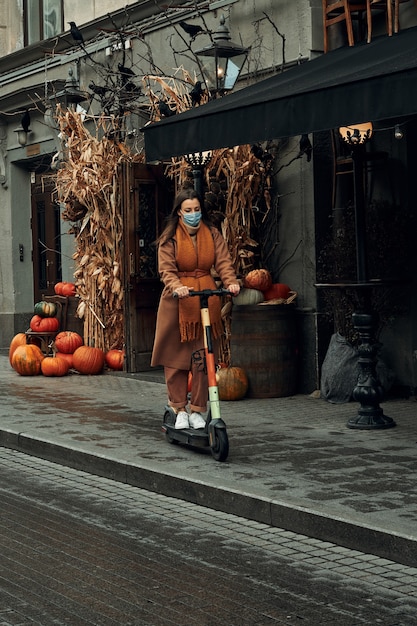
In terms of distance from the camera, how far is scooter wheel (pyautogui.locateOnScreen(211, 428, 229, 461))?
8633 millimetres

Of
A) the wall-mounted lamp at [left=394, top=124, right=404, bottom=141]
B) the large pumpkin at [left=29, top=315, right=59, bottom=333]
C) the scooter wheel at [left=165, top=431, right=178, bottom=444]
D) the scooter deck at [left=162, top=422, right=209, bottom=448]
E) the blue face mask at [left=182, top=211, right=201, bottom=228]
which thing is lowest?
the scooter wheel at [left=165, top=431, right=178, bottom=444]

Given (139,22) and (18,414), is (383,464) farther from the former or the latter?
(139,22)

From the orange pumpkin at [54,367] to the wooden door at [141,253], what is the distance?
1.05m

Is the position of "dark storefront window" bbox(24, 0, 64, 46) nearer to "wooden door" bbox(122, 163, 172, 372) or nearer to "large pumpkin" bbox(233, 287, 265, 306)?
"wooden door" bbox(122, 163, 172, 372)

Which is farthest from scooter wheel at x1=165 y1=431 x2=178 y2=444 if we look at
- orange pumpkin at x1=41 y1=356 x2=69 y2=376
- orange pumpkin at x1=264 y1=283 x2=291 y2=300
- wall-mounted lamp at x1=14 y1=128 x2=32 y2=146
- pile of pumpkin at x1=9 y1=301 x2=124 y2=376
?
wall-mounted lamp at x1=14 y1=128 x2=32 y2=146

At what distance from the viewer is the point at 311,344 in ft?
41.0

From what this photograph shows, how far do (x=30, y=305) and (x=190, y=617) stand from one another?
1498 cm

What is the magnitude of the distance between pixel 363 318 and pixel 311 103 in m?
2.08

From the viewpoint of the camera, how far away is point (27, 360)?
1545 cm

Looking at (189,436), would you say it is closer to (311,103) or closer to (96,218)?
(311,103)

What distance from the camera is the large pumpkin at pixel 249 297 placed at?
1255 cm

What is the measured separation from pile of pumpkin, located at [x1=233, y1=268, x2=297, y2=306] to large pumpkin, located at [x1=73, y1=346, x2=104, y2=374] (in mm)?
3076

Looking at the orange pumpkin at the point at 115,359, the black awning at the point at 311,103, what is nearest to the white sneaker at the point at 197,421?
the black awning at the point at 311,103

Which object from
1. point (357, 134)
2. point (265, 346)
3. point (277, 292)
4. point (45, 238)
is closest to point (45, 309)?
point (45, 238)
